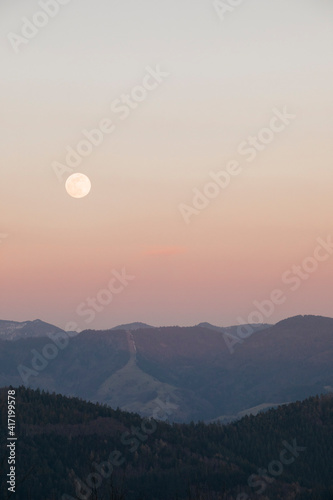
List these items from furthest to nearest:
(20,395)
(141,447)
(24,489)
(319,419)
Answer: (319,419) < (20,395) < (141,447) < (24,489)

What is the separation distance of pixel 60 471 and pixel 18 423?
64.0 feet

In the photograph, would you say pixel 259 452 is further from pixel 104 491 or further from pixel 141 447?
pixel 104 491

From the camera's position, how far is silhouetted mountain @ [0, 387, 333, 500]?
123m

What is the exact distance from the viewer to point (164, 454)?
14675cm

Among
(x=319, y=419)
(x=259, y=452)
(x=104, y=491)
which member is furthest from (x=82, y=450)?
(x=319, y=419)

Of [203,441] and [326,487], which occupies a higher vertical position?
[203,441]

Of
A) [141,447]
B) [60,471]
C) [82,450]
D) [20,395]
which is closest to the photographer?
[60,471]

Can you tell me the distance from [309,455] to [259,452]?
11.4 meters

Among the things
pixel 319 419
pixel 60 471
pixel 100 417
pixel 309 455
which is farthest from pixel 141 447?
pixel 319 419

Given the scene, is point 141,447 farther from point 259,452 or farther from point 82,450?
point 259,452

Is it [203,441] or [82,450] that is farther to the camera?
[203,441]

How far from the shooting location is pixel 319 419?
171 m

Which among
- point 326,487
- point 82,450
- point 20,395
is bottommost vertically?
point 326,487

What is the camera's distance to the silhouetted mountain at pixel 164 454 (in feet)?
405
